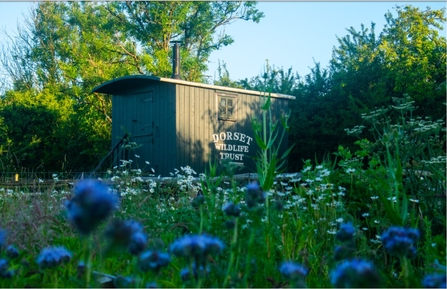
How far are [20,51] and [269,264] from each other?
2995cm

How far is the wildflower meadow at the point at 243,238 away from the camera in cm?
147

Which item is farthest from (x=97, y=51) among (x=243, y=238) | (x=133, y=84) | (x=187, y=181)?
(x=243, y=238)

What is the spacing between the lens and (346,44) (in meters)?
34.6

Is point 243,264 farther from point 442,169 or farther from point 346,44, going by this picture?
point 346,44

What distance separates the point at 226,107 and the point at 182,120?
161cm

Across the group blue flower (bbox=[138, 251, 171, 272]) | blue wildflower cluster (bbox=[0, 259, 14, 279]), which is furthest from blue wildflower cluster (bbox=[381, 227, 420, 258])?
blue wildflower cluster (bbox=[0, 259, 14, 279])

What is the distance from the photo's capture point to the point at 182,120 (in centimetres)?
1416

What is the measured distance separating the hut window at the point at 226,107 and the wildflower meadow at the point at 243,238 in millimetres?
8972

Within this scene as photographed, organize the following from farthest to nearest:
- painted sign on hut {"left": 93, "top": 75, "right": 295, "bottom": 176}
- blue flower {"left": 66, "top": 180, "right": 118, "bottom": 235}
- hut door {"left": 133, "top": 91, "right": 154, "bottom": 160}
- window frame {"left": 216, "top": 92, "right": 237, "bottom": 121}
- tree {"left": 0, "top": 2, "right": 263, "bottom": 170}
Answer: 1. tree {"left": 0, "top": 2, "right": 263, "bottom": 170}
2. window frame {"left": 216, "top": 92, "right": 237, "bottom": 121}
3. hut door {"left": 133, "top": 91, "right": 154, "bottom": 160}
4. painted sign on hut {"left": 93, "top": 75, "right": 295, "bottom": 176}
5. blue flower {"left": 66, "top": 180, "right": 118, "bottom": 235}

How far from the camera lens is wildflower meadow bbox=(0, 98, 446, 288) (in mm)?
1471

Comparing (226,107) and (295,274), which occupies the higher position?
(226,107)

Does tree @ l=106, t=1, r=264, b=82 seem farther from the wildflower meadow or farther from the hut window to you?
the wildflower meadow

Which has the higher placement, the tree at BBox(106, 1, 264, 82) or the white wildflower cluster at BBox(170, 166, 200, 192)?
the tree at BBox(106, 1, 264, 82)

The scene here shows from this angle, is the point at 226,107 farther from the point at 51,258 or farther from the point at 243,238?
the point at 51,258
